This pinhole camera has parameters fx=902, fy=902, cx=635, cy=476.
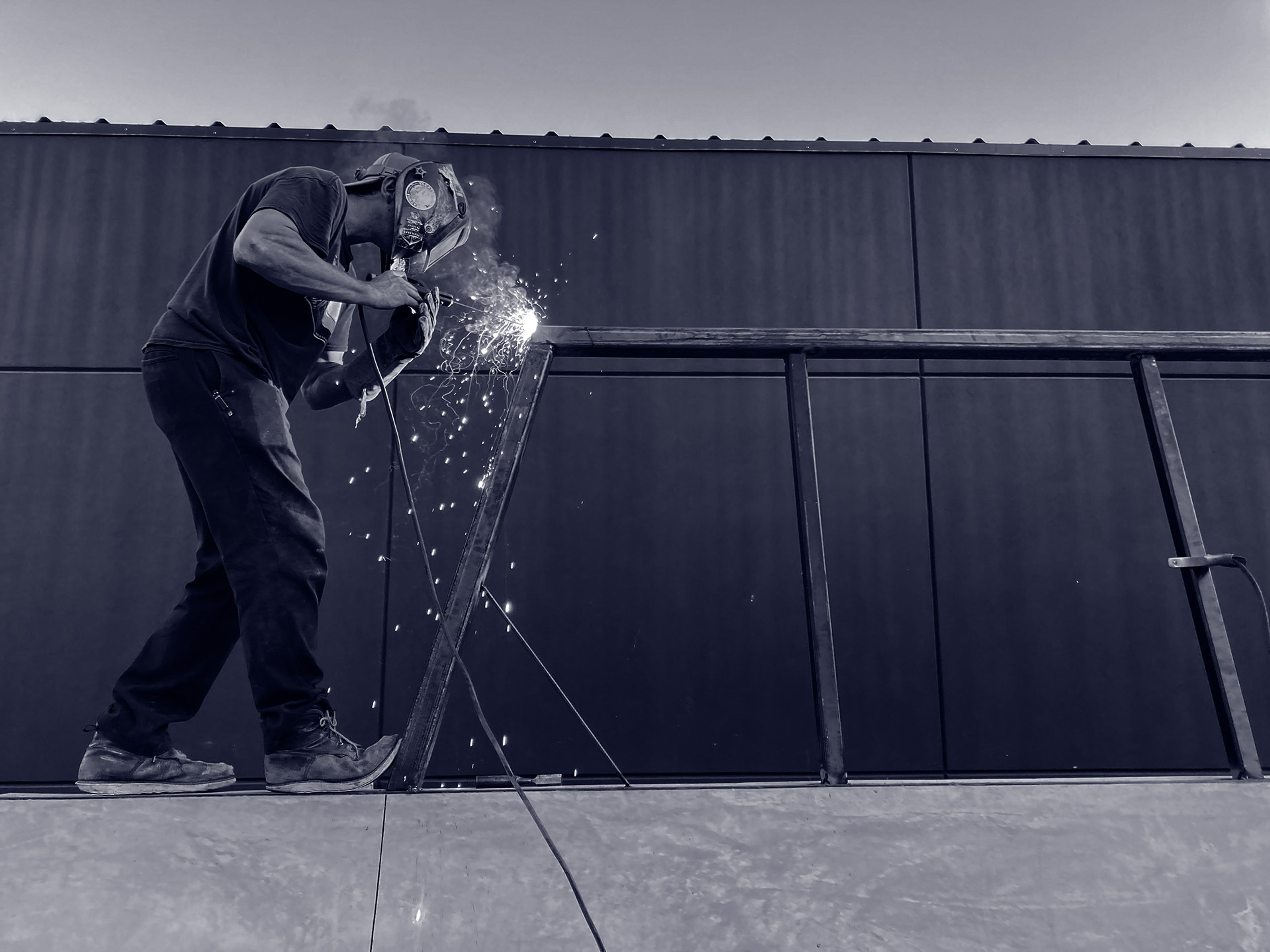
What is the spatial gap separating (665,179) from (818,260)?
88cm

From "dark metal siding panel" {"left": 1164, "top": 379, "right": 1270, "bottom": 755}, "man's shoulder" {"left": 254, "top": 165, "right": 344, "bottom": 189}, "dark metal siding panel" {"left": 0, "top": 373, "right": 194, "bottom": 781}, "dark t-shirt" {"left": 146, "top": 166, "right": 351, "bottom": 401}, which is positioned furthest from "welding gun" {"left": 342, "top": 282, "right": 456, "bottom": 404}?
"dark metal siding panel" {"left": 1164, "top": 379, "right": 1270, "bottom": 755}

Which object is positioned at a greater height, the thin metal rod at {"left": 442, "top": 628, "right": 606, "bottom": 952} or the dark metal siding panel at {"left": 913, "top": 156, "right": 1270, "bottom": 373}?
the dark metal siding panel at {"left": 913, "top": 156, "right": 1270, "bottom": 373}

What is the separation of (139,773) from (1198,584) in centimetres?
208

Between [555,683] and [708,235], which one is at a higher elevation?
[708,235]

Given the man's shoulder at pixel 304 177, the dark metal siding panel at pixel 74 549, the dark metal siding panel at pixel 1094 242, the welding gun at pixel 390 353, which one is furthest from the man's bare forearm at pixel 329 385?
the dark metal siding panel at pixel 1094 242

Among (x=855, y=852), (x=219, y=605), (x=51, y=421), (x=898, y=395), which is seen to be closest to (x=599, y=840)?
(x=855, y=852)

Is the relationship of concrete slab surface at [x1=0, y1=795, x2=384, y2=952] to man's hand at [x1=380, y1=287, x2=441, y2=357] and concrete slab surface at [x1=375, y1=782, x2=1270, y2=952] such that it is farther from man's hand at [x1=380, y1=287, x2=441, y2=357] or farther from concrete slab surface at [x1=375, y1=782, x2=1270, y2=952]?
man's hand at [x1=380, y1=287, x2=441, y2=357]

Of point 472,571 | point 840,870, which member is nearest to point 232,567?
point 472,571

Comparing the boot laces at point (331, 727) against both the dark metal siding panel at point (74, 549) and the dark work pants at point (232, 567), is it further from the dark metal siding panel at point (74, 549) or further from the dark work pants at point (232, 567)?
the dark metal siding panel at point (74, 549)

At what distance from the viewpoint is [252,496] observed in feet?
5.74

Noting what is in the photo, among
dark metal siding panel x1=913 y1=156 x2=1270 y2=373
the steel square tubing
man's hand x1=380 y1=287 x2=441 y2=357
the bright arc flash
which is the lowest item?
the steel square tubing

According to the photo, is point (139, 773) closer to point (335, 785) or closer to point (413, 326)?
point (335, 785)

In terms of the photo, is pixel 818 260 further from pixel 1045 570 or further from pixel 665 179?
pixel 1045 570

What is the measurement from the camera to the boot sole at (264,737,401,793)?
1.53 metres
